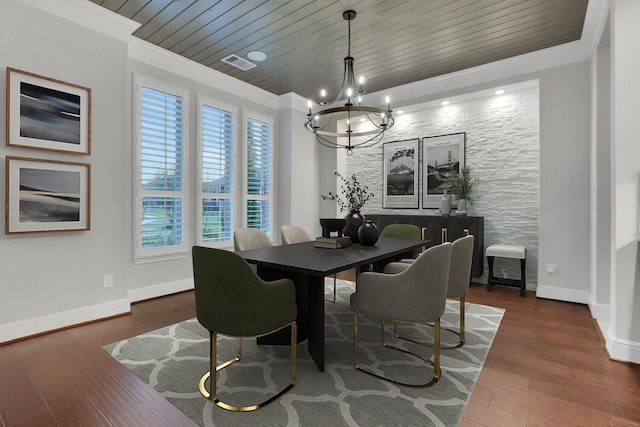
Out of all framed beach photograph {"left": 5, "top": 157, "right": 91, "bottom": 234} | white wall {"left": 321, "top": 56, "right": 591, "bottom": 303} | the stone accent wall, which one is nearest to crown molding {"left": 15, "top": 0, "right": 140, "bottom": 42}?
framed beach photograph {"left": 5, "top": 157, "right": 91, "bottom": 234}

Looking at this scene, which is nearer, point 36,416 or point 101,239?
point 36,416

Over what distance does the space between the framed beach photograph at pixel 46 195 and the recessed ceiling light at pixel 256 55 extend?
222 centimetres

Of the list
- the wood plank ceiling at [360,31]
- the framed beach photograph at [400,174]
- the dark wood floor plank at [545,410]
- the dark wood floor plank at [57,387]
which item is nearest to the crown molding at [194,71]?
the wood plank ceiling at [360,31]

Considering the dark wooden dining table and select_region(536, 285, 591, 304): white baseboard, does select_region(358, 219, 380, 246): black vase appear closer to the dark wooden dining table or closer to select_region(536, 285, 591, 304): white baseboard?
the dark wooden dining table

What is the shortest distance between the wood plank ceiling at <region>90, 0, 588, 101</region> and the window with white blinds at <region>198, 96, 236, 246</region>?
66 centimetres

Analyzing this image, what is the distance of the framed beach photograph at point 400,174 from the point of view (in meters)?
5.32

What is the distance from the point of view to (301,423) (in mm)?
1634

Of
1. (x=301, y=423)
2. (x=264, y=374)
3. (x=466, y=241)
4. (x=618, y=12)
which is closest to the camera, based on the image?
(x=301, y=423)

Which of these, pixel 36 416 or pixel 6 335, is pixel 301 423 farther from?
pixel 6 335

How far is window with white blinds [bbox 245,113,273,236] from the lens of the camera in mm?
5047

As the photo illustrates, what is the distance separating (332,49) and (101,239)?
10.7 feet

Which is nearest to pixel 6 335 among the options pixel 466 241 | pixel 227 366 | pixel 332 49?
pixel 227 366

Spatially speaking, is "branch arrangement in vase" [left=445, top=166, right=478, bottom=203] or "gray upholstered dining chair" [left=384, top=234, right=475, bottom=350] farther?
"branch arrangement in vase" [left=445, top=166, right=478, bottom=203]

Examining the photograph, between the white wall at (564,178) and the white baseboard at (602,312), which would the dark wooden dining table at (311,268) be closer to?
the white baseboard at (602,312)
